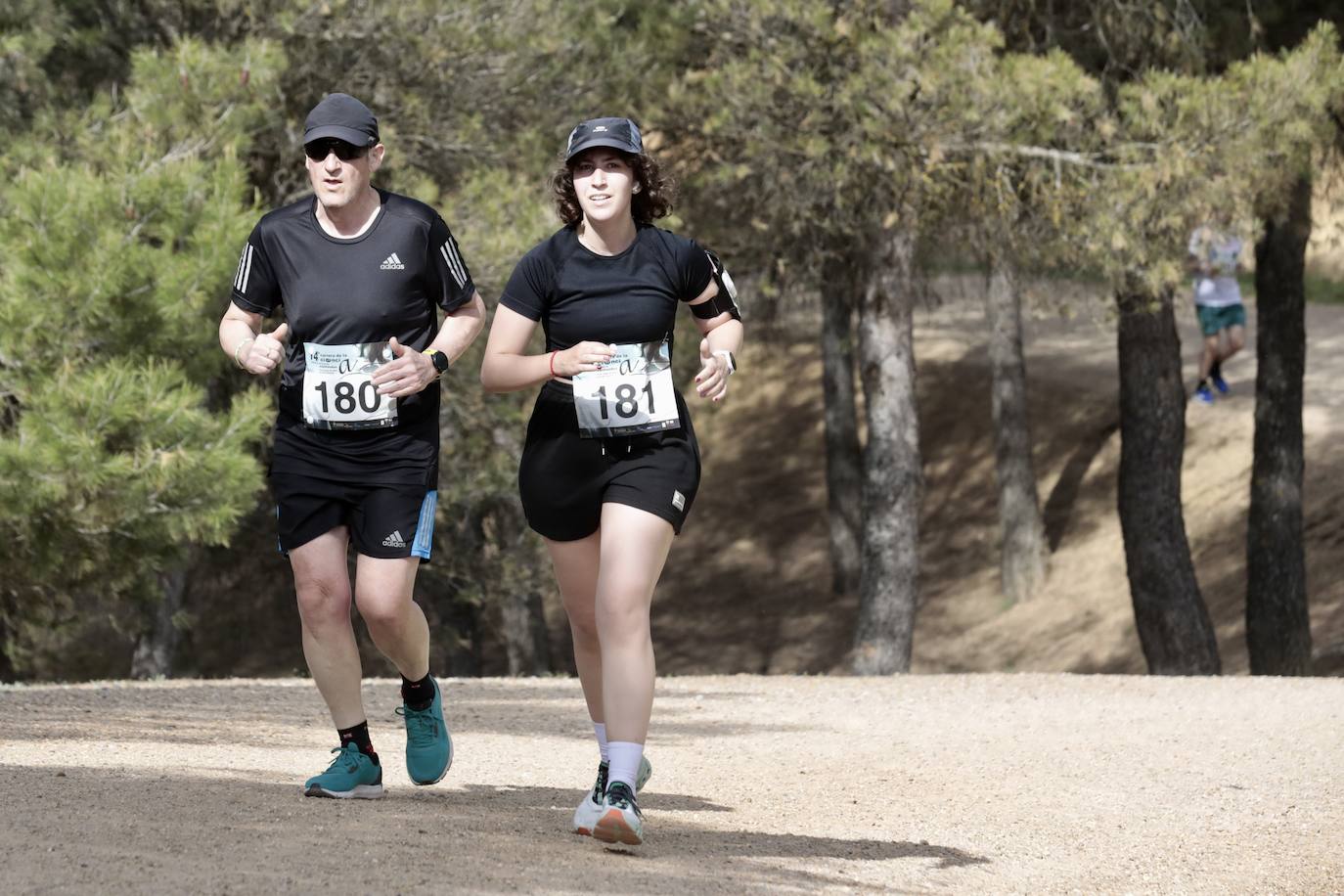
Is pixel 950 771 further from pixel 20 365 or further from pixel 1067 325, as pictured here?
pixel 1067 325

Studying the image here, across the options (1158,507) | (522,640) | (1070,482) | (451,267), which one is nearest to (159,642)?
(522,640)

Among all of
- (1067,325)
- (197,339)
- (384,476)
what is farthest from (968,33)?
(1067,325)

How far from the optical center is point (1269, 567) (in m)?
16.5

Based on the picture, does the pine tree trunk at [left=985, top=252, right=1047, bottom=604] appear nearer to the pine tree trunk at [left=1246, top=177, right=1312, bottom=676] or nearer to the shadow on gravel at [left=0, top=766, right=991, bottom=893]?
the pine tree trunk at [left=1246, top=177, right=1312, bottom=676]

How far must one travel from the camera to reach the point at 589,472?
5.07 metres

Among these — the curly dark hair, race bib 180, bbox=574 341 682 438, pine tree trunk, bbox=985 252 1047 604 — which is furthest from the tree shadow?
race bib 180, bbox=574 341 682 438

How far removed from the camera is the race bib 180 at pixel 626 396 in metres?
4.96

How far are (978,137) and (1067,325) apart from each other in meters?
18.3

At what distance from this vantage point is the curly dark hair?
17.1 ft

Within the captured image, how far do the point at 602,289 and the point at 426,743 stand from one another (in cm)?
161

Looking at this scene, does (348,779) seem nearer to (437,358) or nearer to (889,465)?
(437,358)

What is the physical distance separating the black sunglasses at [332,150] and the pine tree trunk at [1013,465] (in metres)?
17.0

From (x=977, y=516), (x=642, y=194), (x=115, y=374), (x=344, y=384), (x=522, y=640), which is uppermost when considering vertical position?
(x=642, y=194)

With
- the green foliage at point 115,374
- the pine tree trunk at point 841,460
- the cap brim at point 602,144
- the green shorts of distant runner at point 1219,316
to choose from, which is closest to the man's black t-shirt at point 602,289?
the cap brim at point 602,144
